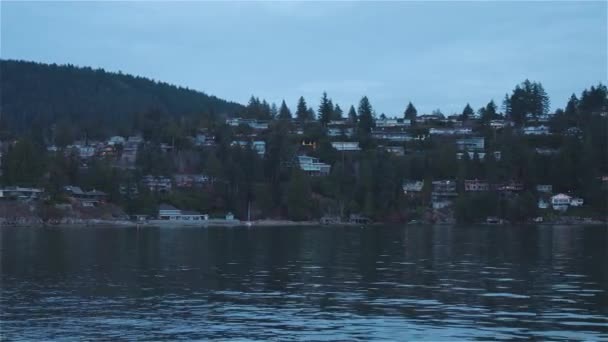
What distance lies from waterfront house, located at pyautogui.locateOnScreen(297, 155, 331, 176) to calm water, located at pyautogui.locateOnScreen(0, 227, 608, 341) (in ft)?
329

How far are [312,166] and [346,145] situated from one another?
55.7ft

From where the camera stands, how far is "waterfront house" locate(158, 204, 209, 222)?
121 metres

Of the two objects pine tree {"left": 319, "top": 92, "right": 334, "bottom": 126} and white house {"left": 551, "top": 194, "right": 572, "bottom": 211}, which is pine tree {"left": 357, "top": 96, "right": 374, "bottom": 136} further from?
white house {"left": 551, "top": 194, "right": 572, "bottom": 211}

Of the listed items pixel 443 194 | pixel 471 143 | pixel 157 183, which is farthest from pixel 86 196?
pixel 471 143

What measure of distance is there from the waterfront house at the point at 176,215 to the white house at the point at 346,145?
4519 cm

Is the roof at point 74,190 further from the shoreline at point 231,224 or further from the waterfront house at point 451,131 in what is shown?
the waterfront house at point 451,131

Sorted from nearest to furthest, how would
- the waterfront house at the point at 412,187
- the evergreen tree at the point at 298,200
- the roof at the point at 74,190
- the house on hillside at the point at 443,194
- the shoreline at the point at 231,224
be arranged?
the shoreline at the point at 231,224 → the roof at the point at 74,190 → the evergreen tree at the point at 298,200 → the house on hillside at the point at 443,194 → the waterfront house at the point at 412,187

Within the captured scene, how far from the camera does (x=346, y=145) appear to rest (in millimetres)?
165500

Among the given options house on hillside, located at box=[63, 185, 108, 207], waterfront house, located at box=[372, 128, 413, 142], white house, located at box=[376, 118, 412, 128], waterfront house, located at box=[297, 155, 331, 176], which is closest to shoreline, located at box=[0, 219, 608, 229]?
house on hillside, located at box=[63, 185, 108, 207]

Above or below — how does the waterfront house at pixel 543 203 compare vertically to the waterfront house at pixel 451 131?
below

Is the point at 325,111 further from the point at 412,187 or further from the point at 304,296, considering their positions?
the point at 304,296

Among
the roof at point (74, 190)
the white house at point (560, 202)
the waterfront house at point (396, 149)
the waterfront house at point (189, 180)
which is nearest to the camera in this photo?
the roof at point (74, 190)

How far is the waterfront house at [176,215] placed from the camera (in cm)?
12126

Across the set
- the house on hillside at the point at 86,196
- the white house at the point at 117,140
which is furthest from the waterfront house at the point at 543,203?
the white house at the point at 117,140
